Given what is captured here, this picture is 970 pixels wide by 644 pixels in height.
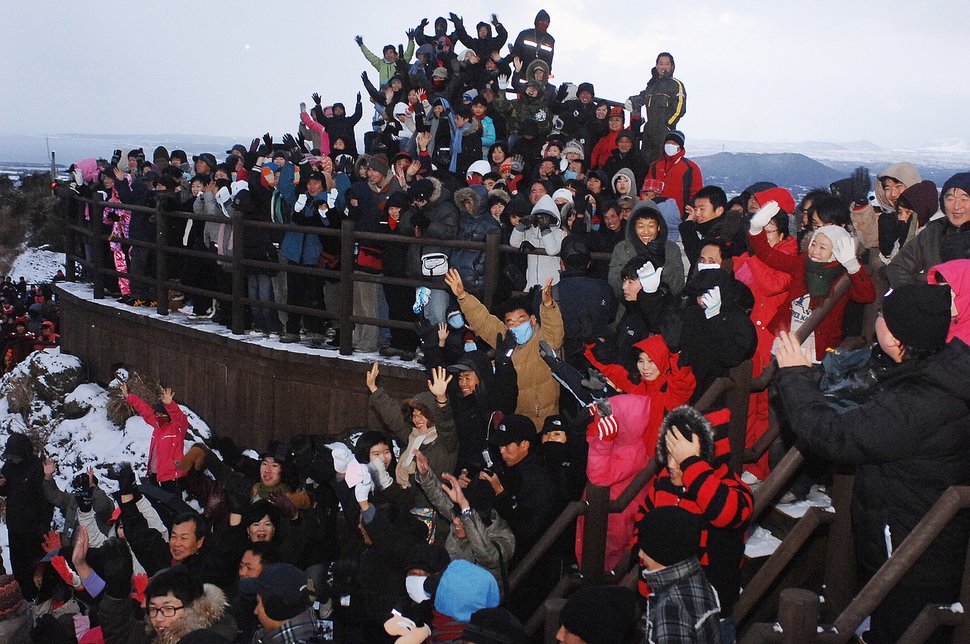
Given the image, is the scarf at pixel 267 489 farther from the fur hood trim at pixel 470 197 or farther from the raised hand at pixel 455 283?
the fur hood trim at pixel 470 197

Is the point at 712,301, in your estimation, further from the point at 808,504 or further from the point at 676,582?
the point at 676,582

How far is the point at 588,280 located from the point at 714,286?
4.30 ft

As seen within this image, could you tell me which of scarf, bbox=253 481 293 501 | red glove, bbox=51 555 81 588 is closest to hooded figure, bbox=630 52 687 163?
scarf, bbox=253 481 293 501

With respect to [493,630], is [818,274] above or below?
above

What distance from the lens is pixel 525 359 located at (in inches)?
229

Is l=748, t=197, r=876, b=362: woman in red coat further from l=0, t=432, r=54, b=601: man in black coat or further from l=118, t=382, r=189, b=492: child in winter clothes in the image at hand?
l=0, t=432, r=54, b=601: man in black coat

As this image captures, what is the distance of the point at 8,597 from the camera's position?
483 centimetres

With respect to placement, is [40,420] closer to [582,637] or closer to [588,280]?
[588,280]

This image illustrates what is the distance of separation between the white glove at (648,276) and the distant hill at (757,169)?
250 cm

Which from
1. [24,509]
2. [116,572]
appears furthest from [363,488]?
[24,509]

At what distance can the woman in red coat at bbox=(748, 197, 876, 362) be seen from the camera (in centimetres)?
496

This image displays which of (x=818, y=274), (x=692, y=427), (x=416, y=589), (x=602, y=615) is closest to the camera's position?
(x=602, y=615)

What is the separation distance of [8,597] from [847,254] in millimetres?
5165

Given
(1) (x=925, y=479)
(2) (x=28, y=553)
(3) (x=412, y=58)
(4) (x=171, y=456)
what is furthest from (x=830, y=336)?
(3) (x=412, y=58)
